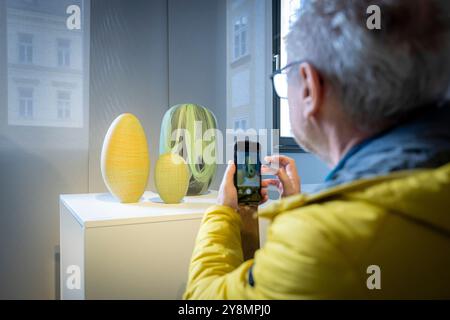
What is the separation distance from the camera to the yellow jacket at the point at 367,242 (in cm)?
35

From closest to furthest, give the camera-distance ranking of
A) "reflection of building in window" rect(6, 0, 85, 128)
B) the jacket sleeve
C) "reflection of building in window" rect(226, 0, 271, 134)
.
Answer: the jacket sleeve → "reflection of building in window" rect(6, 0, 85, 128) → "reflection of building in window" rect(226, 0, 271, 134)

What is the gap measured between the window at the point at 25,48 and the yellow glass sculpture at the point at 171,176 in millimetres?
694

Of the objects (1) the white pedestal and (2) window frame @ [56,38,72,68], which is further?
(2) window frame @ [56,38,72,68]

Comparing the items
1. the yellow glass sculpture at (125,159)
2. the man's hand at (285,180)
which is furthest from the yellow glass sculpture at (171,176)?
the man's hand at (285,180)

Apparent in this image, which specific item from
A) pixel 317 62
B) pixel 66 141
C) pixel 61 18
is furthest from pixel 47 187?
pixel 317 62

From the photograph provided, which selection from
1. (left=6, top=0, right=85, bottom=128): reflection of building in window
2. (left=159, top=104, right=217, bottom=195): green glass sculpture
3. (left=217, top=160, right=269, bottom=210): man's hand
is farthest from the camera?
(left=6, top=0, right=85, bottom=128): reflection of building in window

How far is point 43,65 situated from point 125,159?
611 millimetres

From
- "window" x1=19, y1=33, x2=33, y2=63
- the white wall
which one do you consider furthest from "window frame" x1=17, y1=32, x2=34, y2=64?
the white wall

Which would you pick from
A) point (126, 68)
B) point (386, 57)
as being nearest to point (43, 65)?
point (126, 68)

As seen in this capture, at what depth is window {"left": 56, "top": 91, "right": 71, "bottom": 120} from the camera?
1.33 metres

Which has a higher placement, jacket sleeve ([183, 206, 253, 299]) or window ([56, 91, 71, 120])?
window ([56, 91, 71, 120])

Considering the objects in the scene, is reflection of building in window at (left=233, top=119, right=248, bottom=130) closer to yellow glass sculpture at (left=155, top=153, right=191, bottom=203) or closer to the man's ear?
yellow glass sculpture at (left=155, top=153, right=191, bottom=203)

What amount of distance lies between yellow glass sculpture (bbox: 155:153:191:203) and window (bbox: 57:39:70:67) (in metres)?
0.64

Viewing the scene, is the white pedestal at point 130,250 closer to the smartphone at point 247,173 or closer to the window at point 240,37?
the smartphone at point 247,173
